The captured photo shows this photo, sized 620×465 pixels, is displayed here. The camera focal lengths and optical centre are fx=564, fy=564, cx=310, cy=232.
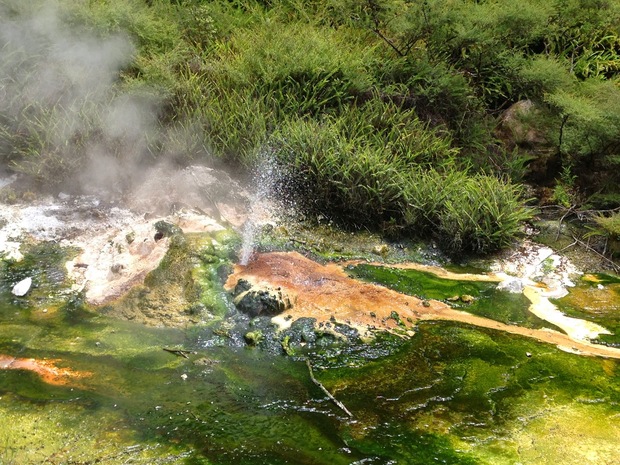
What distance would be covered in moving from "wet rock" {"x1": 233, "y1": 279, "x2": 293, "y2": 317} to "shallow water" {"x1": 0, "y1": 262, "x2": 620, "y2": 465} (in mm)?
394

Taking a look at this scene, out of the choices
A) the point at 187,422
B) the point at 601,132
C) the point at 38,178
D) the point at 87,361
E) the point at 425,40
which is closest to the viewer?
the point at 187,422

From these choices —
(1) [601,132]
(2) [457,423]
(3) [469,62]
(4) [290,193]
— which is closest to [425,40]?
(3) [469,62]

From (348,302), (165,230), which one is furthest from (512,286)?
(165,230)

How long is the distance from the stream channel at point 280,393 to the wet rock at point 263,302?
94mm

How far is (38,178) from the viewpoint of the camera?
5.70 m

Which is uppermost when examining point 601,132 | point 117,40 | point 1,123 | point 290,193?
point 117,40

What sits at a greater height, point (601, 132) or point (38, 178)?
point (601, 132)

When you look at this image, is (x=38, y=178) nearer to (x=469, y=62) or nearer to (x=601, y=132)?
(x=469, y=62)

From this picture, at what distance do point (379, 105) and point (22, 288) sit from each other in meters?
4.26

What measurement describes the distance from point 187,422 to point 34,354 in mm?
1249

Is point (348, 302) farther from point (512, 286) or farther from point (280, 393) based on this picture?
point (512, 286)

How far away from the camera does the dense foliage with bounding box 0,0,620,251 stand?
5754 mm

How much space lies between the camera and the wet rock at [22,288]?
433cm

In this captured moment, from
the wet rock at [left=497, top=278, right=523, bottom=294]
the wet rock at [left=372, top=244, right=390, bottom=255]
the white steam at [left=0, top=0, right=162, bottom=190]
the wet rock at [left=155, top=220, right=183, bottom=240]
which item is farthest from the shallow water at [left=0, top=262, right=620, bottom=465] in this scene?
the white steam at [left=0, top=0, right=162, bottom=190]
